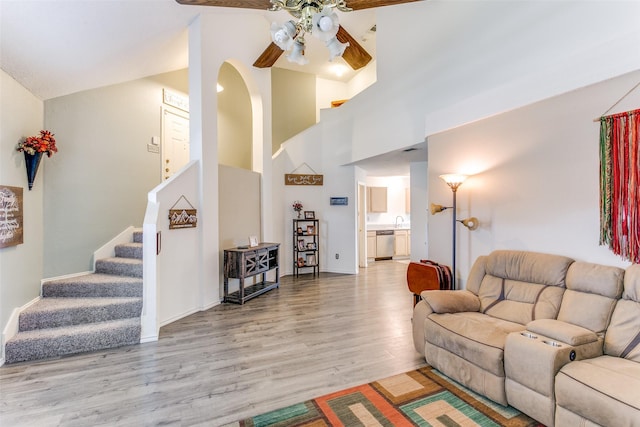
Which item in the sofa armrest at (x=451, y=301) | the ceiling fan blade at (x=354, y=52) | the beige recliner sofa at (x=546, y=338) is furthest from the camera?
the ceiling fan blade at (x=354, y=52)

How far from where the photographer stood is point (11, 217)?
2840 mm

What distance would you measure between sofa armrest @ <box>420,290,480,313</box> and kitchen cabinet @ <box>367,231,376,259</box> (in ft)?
16.7

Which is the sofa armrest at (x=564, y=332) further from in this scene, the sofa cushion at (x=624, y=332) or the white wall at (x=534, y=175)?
the white wall at (x=534, y=175)

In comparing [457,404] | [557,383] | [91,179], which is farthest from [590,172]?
[91,179]

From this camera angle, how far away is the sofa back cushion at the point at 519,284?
2.38 m

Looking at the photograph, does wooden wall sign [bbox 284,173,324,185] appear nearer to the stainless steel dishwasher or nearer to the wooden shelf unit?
the wooden shelf unit

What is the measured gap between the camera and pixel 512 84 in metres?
2.87

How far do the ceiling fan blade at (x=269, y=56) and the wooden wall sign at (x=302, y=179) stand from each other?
2.18 meters

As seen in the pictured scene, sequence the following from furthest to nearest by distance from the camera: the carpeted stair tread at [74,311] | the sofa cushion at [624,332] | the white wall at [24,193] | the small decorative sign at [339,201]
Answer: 1. the small decorative sign at [339,201]
2. the carpeted stair tread at [74,311]
3. the white wall at [24,193]
4. the sofa cushion at [624,332]

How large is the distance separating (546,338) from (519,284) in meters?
0.76

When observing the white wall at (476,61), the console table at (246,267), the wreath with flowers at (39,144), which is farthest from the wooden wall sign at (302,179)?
the wreath with flowers at (39,144)

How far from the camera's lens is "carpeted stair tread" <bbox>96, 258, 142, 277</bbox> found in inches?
148

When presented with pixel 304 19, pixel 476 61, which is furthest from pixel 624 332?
pixel 304 19

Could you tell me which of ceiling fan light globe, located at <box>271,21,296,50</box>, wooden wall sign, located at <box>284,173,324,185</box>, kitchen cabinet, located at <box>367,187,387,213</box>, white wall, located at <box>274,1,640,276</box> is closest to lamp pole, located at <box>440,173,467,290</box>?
white wall, located at <box>274,1,640,276</box>
